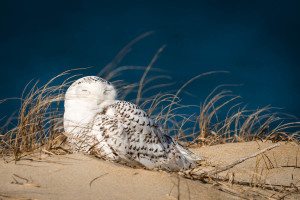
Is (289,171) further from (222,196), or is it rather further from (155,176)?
(155,176)

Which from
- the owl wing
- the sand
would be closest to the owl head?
the owl wing

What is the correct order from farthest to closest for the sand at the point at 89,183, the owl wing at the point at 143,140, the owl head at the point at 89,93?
the owl head at the point at 89,93 → the owl wing at the point at 143,140 → the sand at the point at 89,183

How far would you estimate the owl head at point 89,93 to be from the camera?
312 cm

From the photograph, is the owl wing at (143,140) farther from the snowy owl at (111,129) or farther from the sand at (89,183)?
the sand at (89,183)

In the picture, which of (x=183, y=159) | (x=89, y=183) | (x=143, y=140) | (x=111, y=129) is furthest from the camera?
(x=183, y=159)

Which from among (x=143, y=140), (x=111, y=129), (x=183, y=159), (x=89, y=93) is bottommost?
(x=183, y=159)

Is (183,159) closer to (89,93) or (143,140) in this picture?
(143,140)

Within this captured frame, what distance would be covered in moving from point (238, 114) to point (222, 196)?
13.5ft

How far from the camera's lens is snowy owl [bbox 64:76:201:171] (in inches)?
109

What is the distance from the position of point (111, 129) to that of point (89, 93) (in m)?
0.61

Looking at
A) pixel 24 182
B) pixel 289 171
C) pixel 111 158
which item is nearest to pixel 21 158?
pixel 24 182

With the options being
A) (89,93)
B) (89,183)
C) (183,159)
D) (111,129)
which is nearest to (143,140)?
(111,129)

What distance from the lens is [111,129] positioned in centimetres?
279

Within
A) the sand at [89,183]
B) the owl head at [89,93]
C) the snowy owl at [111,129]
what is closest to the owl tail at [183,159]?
the snowy owl at [111,129]
